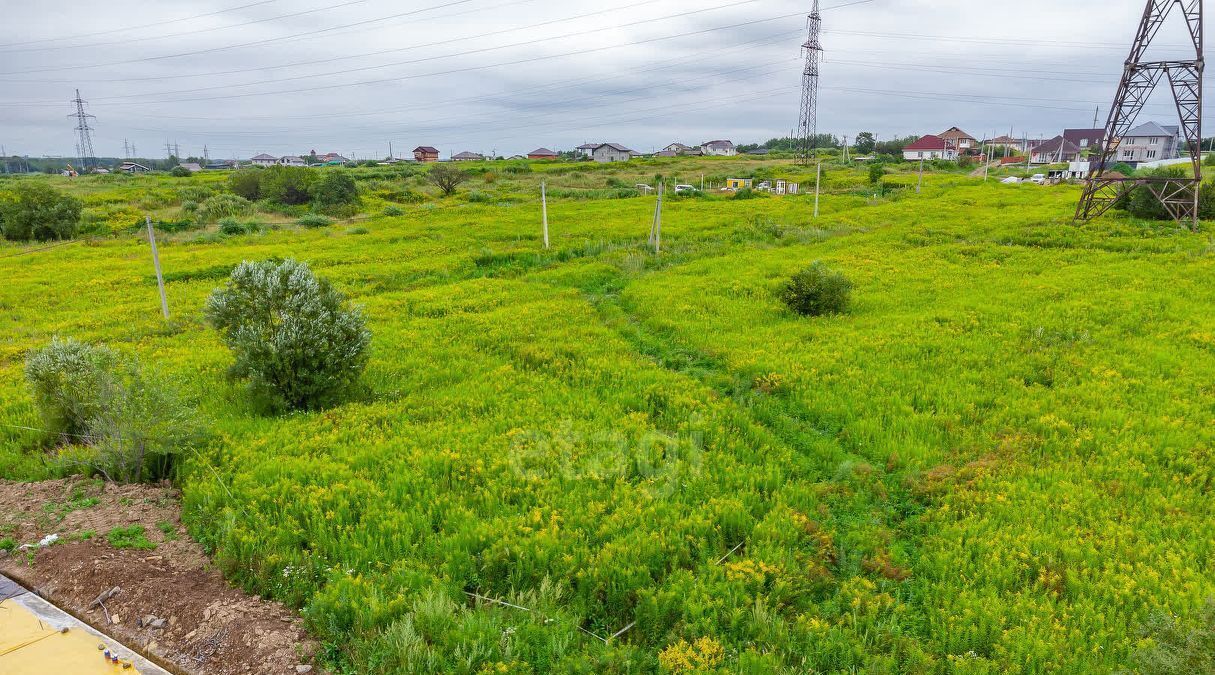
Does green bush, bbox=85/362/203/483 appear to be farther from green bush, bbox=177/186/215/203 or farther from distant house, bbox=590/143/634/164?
distant house, bbox=590/143/634/164

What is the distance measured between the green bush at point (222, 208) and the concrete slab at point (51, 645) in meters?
50.4

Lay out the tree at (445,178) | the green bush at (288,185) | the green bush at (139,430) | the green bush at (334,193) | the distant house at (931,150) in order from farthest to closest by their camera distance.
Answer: the distant house at (931,150) < the tree at (445,178) < the green bush at (288,185) < the green bush at (334,193) < the green bush at (139,430)

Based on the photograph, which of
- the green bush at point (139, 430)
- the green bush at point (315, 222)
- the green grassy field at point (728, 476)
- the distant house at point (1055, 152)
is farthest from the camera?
the distant house at point (1055, 152)

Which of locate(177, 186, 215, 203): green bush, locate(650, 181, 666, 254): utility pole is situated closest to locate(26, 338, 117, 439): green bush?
locate(650, 181, 666, 254): utility pole

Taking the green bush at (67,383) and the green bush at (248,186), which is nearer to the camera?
the green bush at (67,383)

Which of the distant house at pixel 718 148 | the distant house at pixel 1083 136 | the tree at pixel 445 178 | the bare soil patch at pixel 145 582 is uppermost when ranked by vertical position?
the distant house at pixel 718 148

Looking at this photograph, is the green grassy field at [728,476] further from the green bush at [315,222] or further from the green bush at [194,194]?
the green bush at [194,194]

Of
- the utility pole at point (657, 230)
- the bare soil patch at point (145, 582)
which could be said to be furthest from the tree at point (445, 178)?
the bare soil patch at point (145, 582)

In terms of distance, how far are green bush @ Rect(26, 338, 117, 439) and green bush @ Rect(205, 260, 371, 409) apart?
2.00 metres

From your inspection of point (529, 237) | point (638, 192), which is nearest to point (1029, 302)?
point (529, 237)

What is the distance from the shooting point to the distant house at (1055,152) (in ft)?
331

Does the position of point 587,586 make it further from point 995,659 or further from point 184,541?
point 184,541

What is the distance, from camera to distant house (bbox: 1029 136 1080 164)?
101 meters

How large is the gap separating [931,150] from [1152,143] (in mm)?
34080
